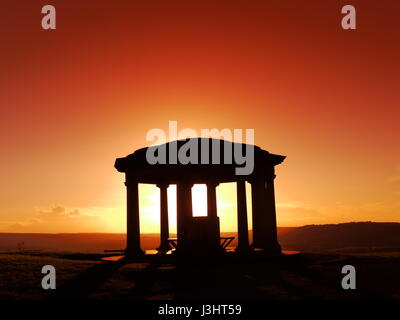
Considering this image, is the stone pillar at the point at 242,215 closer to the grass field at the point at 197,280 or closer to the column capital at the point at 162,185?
the grass field at the point at 197,280

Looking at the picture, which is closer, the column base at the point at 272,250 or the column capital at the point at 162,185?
the column base at the point at 272,250

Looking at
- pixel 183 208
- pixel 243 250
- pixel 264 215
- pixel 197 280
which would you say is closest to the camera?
pixel 197 280

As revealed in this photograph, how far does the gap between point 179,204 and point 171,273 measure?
40.2 ft

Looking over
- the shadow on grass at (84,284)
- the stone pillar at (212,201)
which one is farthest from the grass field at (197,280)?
the stone pillar at (212,201)

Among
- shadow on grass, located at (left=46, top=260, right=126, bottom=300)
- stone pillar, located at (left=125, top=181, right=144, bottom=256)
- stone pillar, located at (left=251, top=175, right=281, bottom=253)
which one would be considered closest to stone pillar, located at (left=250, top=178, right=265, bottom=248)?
stone pillar, located at (left=251, top=175, right=281, bottom=253)

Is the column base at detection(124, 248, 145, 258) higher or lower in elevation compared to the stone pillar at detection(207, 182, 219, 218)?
lower

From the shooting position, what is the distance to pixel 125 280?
91.8ft

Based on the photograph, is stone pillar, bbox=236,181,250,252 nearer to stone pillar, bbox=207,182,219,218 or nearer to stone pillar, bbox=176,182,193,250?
stone pillar, bbox=207,182,219,218

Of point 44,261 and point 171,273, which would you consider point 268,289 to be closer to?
point 171,273

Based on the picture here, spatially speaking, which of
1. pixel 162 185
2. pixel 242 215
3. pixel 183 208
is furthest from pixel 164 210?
pixel 242 215

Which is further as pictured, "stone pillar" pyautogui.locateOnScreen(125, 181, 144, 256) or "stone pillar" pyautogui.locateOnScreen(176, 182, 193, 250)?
"stone pillar" pyautogui.locateOnScreen(125, 181, 144, 256)

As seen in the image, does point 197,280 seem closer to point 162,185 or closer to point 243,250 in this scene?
point 243,250
